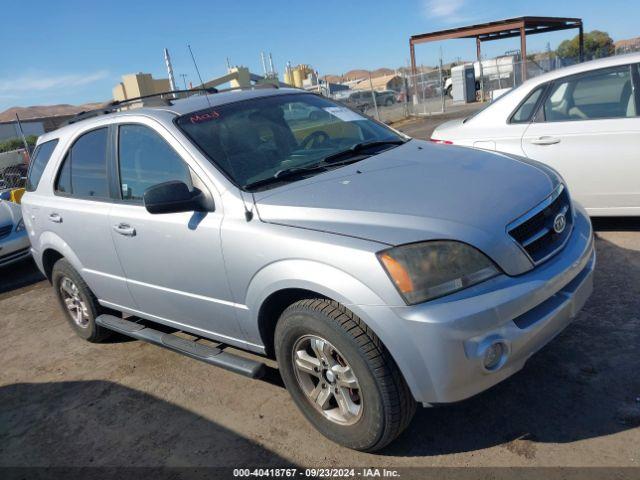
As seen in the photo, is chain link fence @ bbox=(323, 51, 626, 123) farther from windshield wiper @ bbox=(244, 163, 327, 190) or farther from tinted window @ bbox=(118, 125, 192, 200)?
windshield wiper @ bbox=(244, 163, 327, 190)

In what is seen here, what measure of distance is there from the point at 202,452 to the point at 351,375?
102cm

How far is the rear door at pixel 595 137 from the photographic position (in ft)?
15.5

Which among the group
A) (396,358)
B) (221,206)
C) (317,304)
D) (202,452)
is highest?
(221,206)

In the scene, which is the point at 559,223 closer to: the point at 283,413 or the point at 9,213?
the point at 283,413

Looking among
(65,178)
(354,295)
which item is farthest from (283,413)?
(65,178)

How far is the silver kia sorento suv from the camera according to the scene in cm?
238

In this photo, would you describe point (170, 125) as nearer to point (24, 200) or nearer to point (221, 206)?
point (221, 206)

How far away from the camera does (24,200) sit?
5.01 meters

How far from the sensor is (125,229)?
364 centimetres

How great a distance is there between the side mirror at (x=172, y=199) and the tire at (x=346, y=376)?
0.82 metres

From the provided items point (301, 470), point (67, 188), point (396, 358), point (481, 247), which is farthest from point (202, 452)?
point (67, 188)

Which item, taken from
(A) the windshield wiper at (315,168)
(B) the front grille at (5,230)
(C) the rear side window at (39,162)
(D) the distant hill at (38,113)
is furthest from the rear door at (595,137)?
(D) the distant hill at (38,113)

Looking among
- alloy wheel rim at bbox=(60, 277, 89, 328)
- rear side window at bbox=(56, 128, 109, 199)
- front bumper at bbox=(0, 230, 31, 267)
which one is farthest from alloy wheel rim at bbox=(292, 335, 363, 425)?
front bumper at bbox=(0, 230, 31, 267)

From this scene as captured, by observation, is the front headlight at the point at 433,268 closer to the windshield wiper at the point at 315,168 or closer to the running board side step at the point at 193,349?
the windshield wiper at the point at 315,168
